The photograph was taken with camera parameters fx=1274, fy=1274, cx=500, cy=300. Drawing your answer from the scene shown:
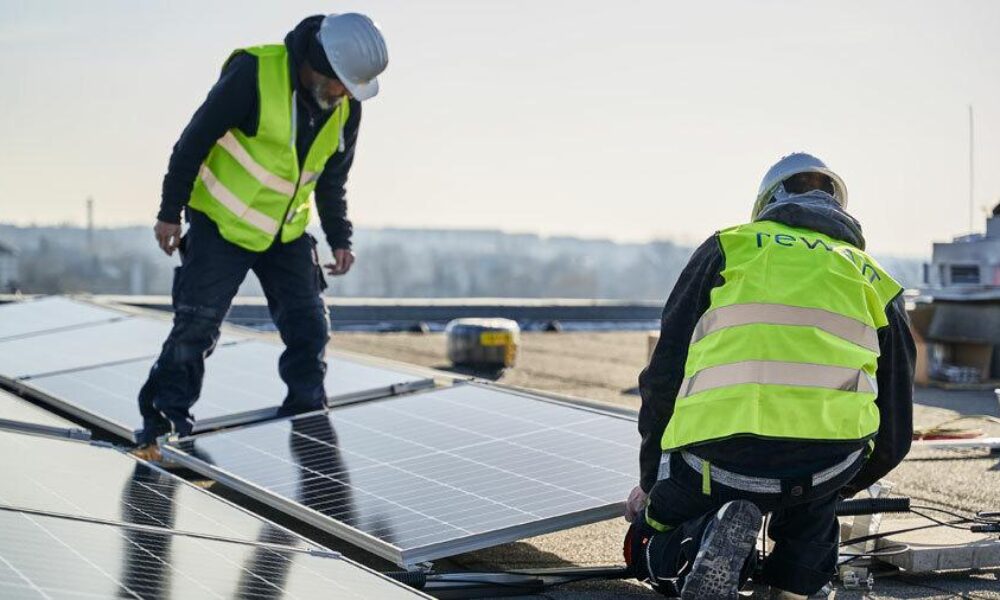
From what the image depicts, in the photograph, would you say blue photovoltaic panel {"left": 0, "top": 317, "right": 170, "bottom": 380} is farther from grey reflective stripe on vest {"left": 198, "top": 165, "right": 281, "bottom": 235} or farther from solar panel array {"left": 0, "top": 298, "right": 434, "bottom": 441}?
grey reflective stripe on vest {"left": 198, "top": 165, "right": 281, "bottom": 235}

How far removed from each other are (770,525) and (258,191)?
310 centimetres

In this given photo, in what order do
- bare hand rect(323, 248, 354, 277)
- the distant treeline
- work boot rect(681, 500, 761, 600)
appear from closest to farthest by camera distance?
work boot rect(681, 500, 761, 600) → bare hand rect(323, 248, 354, 277) → the distant treeline

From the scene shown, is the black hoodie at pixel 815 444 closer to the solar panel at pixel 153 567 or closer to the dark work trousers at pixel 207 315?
the solar panel at pixel 153 567

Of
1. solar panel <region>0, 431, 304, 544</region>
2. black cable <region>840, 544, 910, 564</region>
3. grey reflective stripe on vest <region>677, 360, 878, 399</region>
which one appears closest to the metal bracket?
black cable <region>840, 544, 910, 564</region>

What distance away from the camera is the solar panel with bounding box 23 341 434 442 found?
255 inches

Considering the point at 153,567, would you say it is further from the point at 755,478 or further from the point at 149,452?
the point at 149,452

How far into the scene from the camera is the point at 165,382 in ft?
20.1

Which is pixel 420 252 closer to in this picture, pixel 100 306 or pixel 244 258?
pixel 100 306

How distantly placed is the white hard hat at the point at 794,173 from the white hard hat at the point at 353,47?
7.09ft

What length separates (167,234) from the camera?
6012 millimetres

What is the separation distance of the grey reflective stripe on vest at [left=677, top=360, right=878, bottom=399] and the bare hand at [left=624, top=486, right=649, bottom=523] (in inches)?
23.3

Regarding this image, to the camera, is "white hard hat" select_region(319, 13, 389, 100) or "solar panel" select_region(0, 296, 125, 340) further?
"solar panel" select_region(0, 296, 125, 340)

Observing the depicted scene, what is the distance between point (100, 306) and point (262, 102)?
6425mm

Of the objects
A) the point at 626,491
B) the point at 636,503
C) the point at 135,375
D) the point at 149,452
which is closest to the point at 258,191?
the point at 149,452
